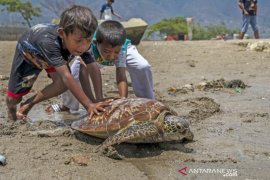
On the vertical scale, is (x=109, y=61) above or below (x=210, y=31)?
above

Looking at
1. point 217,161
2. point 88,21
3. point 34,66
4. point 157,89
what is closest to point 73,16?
point 88,21

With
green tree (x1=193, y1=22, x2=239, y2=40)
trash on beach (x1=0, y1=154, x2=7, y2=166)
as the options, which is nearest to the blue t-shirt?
trash on beach (x1=0, y1=154, x2=7, y2=166)

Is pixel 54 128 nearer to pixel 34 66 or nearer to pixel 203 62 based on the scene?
pixel 34 66

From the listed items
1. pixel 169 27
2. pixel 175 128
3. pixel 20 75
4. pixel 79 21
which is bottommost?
pixel 169 27

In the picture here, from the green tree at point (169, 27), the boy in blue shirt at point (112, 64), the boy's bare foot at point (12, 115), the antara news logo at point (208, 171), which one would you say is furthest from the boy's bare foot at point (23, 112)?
the green tree at point (169, 27)

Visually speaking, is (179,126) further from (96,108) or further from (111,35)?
(111,35)

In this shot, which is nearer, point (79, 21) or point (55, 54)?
point (79, 21)

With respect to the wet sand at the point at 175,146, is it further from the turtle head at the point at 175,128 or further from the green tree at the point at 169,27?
the green tree at the point at 169,27

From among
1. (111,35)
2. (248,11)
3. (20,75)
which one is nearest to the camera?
(111,35)

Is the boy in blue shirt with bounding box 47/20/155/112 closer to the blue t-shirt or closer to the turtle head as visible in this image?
the blue t-shirt

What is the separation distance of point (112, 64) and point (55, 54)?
884 mm

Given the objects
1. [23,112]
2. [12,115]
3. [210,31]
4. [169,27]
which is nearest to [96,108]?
[23,112]

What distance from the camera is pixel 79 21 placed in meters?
3.06

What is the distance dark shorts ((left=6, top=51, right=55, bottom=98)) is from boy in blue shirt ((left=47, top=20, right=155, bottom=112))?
43cm
